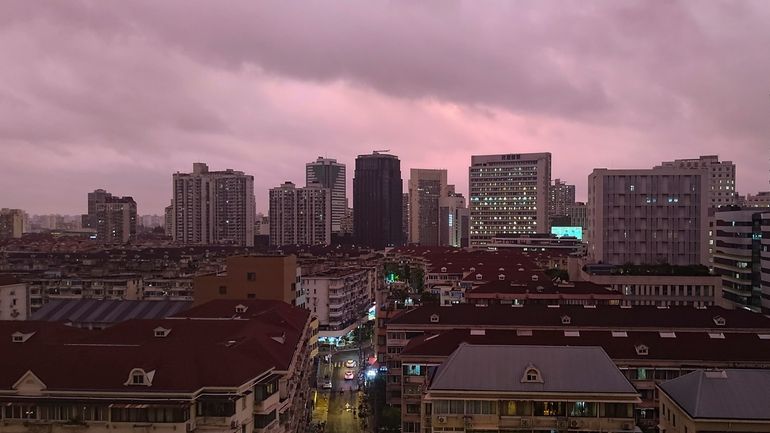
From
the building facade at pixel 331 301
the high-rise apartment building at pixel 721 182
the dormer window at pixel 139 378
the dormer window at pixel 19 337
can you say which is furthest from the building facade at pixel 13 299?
the high-rise apartment building at pixel 721 182

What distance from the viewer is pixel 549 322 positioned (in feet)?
177

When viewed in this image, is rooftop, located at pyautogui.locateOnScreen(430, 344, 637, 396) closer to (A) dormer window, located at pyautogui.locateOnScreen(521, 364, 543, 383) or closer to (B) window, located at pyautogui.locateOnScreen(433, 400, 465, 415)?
(A) dormer window, located at pyautogui.locateOnScreen(521, 364, 543, 383)

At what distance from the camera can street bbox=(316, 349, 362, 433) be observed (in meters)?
52.1

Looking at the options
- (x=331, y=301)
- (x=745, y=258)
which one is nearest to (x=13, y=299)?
(x=331, y=301)

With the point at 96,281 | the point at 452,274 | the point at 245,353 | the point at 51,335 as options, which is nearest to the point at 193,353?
the point at 245,353

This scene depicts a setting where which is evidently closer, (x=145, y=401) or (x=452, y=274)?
(x=145, y=401)

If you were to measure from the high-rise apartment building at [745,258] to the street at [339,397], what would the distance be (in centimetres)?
4999

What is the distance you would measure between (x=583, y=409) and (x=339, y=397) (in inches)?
1301

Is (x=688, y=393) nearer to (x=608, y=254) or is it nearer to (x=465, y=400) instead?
(x=465, y=400)

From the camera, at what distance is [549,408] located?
108ft

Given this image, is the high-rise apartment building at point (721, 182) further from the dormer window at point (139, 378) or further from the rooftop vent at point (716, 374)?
the dormer window at point (139, 378)

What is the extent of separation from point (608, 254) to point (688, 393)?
2874 inches

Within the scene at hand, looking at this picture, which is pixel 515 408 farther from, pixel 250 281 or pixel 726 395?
pixel 250 281

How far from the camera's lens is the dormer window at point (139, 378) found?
31.7m
